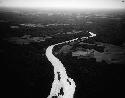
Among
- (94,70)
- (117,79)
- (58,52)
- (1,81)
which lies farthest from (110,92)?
(58,52)

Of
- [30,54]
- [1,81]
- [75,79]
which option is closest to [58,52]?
[30,54]

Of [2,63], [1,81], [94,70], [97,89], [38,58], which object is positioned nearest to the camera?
[97,89]

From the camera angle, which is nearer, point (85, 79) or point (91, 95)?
point (91, 95)

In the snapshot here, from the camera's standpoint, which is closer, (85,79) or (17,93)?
(17,93)

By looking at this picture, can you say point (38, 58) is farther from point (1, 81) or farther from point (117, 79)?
point (117, 79)

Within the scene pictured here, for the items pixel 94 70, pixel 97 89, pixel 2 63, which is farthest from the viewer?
pixel 2 63

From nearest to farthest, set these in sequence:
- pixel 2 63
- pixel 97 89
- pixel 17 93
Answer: pixel 17 93, pixel 97 89, pixel 2 63

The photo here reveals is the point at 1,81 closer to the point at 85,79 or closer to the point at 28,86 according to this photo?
the point at 28,86

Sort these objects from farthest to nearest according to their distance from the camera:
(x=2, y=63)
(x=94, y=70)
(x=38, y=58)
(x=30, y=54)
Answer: (x=30, y=54), (x=38, y=58), (x=2, y=63), (x=94, y=70)
